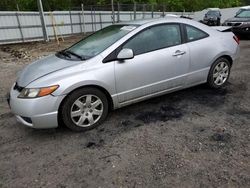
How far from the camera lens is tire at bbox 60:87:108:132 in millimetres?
3414

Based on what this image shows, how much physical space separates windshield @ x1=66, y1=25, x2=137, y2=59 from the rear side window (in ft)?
3.49

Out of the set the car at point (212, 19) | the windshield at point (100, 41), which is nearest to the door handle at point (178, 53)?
the windshield at point (100, 41)

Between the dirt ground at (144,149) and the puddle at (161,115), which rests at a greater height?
the dirt ground at (144,149)

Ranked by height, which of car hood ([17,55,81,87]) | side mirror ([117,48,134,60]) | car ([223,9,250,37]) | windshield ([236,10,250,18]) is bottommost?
car ([223,9,250,37])

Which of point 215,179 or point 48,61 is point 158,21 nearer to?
point 48,61

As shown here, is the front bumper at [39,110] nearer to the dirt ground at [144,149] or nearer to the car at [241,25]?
the dirt ground at [144,149]

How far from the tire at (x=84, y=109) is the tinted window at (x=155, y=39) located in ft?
3.05

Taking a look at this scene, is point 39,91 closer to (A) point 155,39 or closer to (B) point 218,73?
(A) point 155,39

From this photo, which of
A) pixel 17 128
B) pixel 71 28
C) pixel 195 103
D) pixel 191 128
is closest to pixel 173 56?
pixel 195 103

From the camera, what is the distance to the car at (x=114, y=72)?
3312 mm

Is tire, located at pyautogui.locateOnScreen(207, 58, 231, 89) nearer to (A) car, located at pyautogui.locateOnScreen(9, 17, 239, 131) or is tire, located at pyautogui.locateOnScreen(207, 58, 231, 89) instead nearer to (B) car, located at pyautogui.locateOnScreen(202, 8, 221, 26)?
(A) car, located at pyautogui.locateOnScreen(9, 17, 239, 131)

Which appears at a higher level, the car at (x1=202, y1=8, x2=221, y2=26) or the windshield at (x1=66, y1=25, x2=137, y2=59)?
the windshield at (x1=66, y1=25, x2=137, y2=59)

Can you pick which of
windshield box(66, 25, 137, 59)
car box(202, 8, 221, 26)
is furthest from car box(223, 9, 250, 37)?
windshield box(66, 25, 137, 59)

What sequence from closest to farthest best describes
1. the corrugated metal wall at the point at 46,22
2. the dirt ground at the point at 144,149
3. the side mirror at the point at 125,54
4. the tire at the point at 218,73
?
the dirt ground at the point at 144,149 < the side mirror at the point at 125,54 < the tire at the point at 218,73 < the corrugated metal wall at the point at 46,22
